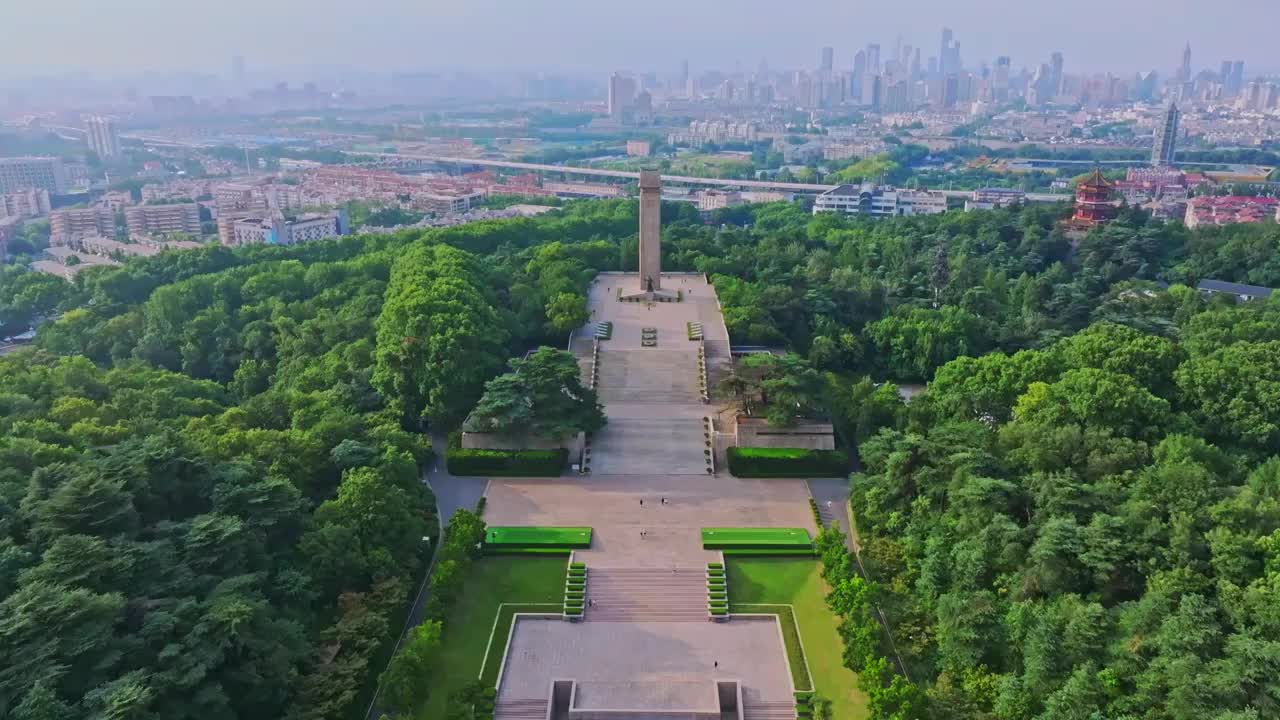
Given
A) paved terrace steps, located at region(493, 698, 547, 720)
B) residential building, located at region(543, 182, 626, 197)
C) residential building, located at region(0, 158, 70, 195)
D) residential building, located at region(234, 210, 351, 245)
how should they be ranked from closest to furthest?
paved terrace steps, located at region(493, 698, 547, 720)
residential building, located at region(234, 210, 351, 245)
residential building, located at region(543, 182, 626, 197)
residential building, located at region(0, 158, 70, 195)

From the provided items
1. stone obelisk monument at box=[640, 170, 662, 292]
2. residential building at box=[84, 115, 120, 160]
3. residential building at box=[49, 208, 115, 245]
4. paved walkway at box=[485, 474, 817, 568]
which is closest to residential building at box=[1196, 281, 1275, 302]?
stone obelisk monument at box=[640, 170, 662, 292]

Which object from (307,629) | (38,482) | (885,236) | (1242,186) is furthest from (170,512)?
(1242,186)

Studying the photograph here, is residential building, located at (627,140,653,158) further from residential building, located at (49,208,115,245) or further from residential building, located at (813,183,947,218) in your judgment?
residential building, located at (49,208,115,245)

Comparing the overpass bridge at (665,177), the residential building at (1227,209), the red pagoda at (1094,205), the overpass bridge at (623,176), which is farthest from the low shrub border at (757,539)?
the overpass bridge at (665,177)

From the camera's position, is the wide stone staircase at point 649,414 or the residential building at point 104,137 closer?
the wide stone staircase at point 649,414

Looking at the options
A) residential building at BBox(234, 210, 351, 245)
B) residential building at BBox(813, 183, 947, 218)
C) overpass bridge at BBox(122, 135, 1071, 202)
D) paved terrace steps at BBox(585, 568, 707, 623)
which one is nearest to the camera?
paved terrace steps at BBox(585, 568, 707, 623)

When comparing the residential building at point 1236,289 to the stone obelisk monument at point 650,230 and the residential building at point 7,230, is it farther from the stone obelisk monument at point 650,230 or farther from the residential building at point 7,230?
the residential building at point 7,230

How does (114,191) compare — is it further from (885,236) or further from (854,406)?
(854,406)
